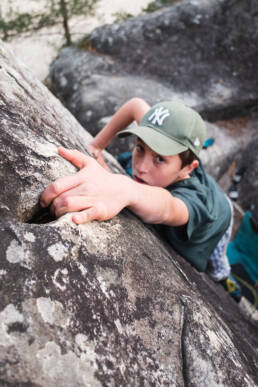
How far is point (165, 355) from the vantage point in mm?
1386

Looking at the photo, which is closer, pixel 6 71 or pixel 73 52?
pixel 6 71

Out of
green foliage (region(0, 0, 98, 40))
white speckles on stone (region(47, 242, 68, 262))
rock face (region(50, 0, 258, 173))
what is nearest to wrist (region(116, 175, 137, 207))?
white speckles on stone (region(47, 242, 68, 262))

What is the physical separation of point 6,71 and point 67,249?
116 centimetres

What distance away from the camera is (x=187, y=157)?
2344mm

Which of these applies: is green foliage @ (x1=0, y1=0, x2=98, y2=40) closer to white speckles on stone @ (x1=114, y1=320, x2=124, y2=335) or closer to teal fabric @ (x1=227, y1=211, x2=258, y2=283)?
teal fabric @ (x1=227, y1=211, x2=258, y2=283)

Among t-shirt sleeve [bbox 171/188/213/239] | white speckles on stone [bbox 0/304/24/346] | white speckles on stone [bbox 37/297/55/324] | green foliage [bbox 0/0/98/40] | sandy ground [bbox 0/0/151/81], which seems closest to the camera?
white speckles on stone [bbox 0/304/24/346]

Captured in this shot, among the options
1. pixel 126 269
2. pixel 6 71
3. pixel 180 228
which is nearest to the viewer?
pixel 126 269

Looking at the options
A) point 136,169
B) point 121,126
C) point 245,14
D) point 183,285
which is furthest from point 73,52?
point 183,285

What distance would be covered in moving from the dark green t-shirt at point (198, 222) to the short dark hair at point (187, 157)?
0.13 m

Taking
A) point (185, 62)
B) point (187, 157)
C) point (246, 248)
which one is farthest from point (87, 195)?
point (185, 62)

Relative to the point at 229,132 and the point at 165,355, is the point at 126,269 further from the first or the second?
the point at 229,132

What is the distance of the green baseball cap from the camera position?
2.18 metres

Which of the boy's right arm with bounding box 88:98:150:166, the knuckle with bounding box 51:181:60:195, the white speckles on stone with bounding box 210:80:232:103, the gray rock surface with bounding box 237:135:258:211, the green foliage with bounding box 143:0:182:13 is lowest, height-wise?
the gray rock surface with bounding box 237:135:258:211

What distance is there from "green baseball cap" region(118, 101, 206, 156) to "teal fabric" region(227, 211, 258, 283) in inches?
104
